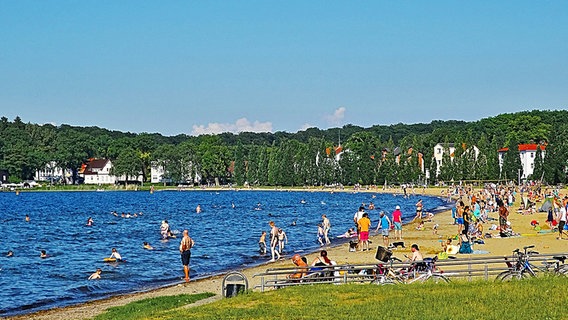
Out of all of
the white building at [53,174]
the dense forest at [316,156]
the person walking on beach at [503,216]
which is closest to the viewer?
the person walking on beach at [503,216]

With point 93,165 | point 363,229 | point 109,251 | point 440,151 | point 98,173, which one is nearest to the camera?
point 363,229

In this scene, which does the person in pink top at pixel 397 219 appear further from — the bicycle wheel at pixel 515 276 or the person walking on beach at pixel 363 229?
the bicycle wheel at pixel 515 276

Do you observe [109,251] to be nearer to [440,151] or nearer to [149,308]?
[149,308]

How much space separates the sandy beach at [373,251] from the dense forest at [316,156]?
196 feet

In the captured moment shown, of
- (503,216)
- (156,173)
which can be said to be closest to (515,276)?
(503,216)

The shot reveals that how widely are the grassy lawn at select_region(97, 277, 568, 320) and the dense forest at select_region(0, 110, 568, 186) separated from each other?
88.2m

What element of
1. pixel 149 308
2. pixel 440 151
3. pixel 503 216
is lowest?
pixel 149 308

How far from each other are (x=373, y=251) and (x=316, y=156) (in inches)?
4490

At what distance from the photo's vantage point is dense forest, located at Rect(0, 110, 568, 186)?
115562 millimetres

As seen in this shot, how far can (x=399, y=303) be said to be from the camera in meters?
14.5

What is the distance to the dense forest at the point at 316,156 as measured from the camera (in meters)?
116

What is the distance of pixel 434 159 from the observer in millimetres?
127562

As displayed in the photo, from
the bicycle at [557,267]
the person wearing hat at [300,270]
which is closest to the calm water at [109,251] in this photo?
the person wearing hat at [300,270]

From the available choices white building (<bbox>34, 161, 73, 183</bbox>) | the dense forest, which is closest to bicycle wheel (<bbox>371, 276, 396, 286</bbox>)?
the dense forest
